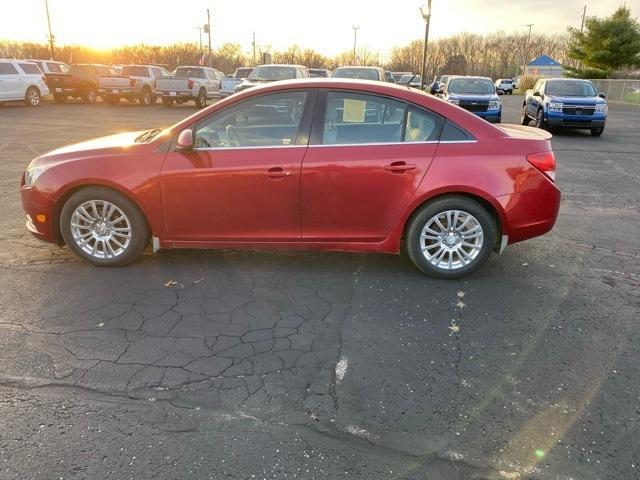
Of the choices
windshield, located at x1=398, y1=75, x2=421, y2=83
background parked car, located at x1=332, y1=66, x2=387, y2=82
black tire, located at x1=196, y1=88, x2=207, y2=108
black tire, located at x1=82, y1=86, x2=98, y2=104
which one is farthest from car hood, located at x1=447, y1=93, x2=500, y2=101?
black tire, located at x1=82, y1=86, x2=98, y2=104

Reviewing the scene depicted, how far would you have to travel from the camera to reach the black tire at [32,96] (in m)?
22.6

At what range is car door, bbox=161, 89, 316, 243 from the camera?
14.3 ft

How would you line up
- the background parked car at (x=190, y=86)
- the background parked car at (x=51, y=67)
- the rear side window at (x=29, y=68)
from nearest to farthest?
the rear side window at (x=29, y=68) → the background parked car at (x=190, y=86) → the background parked car at (x=51, y=67)

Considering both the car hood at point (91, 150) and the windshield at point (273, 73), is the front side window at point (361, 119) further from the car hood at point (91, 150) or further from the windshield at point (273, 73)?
the windshield at point (273, 73)

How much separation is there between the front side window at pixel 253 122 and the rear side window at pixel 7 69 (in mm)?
21467

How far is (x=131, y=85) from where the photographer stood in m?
25.0

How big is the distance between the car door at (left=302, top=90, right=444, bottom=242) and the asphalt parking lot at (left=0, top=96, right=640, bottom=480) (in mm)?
524

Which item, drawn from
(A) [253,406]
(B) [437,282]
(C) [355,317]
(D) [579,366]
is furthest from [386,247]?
(A) [253,406]

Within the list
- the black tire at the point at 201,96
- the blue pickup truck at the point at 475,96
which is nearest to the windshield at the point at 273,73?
the blue pickup truck at the point at 475,96

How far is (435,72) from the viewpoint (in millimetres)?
80438

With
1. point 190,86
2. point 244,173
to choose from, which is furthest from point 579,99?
point 190,86

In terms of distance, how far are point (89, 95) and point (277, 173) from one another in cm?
2649

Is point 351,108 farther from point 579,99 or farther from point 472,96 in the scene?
point 472,96

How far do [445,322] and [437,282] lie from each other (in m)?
0.80
